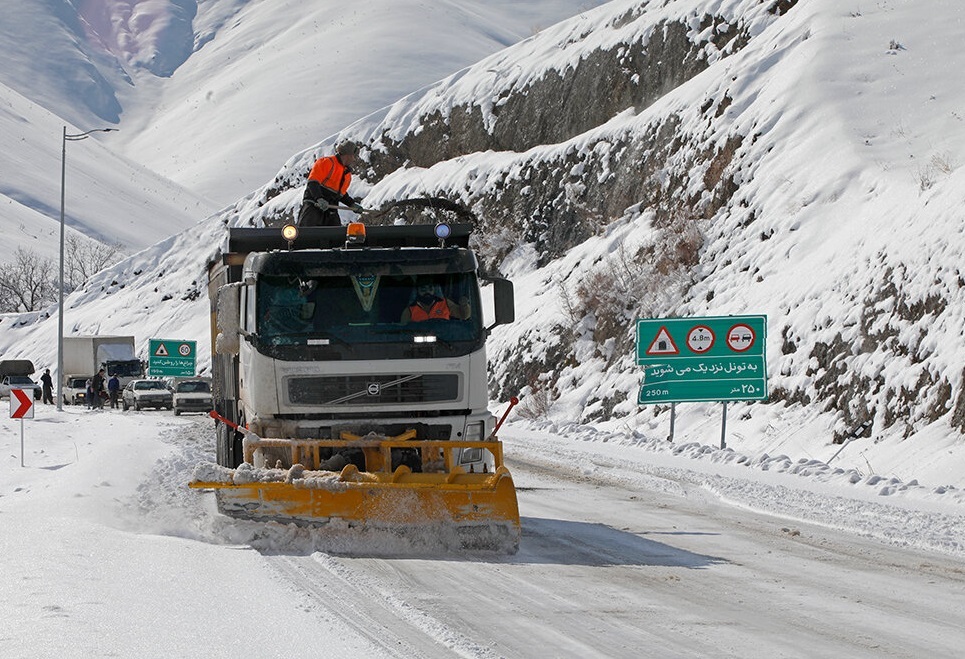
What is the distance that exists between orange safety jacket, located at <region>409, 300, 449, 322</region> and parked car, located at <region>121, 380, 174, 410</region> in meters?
35.1

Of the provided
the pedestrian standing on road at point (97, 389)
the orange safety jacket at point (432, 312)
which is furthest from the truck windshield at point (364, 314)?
the pedestrian standing on road at point (97, 389)

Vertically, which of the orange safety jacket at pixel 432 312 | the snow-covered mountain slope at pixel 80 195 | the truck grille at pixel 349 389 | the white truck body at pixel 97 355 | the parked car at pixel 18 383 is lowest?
the truck grille at pixel 349 389

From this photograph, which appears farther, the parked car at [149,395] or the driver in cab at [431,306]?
the parked car at [149,395]

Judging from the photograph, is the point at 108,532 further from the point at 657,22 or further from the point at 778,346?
the point at 657,22

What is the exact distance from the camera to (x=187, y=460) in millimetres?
16641

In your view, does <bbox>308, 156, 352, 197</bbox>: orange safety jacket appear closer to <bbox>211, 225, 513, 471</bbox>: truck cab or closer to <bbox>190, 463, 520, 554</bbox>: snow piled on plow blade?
<bbox>211, 225, 513, 471</bbox>: truck cab

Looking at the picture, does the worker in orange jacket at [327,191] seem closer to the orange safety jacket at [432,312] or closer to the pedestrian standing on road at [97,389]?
the orange safety jacket at [432,312]

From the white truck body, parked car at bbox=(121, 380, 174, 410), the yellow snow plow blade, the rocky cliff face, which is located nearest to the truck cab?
the yellow snow plow blade

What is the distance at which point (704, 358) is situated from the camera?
20.4 metres

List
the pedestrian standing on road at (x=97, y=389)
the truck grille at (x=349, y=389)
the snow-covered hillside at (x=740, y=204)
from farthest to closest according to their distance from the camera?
the pedestrian standing on road at (x=97, y=389) < the snow-covered hillside at (x=740, y=204) < the truck grille at (x=349, y=389)

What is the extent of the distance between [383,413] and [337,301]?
1.04 m

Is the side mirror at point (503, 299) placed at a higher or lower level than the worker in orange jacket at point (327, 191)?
lower

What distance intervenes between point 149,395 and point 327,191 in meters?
34.2

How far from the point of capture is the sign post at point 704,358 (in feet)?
65.5
